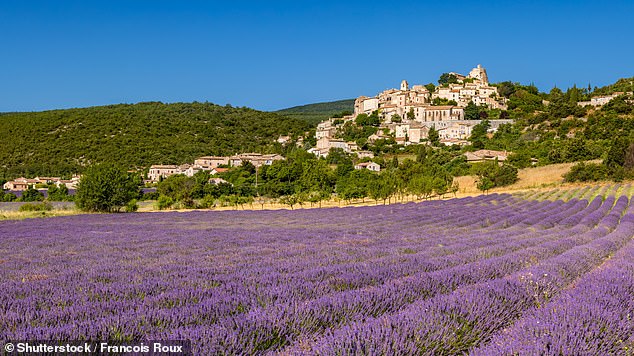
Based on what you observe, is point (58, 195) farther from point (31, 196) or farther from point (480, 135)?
point (480, 135)

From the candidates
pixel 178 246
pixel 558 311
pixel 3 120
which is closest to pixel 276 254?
pixel 178 246

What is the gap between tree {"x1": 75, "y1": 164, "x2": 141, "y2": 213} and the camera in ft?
102

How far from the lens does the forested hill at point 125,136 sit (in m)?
81.7

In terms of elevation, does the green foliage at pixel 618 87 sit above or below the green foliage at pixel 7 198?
above

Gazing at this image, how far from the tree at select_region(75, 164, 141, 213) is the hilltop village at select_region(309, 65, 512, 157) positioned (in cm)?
5598

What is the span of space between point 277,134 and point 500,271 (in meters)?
111

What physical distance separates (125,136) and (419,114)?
68.9 m

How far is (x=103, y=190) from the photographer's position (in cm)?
3109

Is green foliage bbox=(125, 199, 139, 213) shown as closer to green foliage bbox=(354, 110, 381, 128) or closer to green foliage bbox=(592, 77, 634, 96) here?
green foliage bbox=(354, 110, 381, 128)

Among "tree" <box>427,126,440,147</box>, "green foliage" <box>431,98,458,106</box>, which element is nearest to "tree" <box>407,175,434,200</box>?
"tree" <box>427,126,440,147</box>

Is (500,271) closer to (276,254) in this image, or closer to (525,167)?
(276,254)

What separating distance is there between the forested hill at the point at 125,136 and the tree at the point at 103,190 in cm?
4651

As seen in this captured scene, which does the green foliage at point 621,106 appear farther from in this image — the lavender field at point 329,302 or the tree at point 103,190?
the lavender field at point 329,302

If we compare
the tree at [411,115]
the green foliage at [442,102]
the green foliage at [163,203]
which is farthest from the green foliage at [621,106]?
the green foliage at [163,203]
